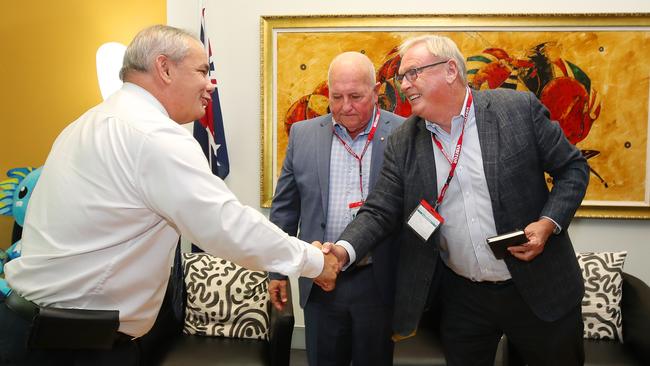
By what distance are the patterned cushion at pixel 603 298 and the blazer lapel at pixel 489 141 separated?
1.53 meters

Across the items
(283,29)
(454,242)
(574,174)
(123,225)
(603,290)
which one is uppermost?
(283,29)

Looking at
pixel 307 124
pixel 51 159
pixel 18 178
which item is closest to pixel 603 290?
pixel 307 124

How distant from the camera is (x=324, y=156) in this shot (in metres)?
2.50

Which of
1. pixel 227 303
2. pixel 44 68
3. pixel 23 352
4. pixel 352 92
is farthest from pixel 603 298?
pixel 44 68

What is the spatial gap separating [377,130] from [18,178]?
6.14 ft

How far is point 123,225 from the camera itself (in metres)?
1.63

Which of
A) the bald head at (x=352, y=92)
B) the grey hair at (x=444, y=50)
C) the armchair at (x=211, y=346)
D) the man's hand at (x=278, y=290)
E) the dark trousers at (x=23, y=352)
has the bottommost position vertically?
the armchair at (x=211, y=346)

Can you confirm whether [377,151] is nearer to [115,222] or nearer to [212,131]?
[115,222]

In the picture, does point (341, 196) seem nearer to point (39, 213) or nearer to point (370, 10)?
point (39, 213)

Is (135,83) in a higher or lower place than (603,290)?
higher

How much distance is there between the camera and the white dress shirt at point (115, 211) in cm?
159

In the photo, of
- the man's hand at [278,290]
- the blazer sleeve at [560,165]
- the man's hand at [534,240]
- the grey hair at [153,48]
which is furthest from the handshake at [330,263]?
the grey hair at [153,48]

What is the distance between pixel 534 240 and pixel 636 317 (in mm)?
1601

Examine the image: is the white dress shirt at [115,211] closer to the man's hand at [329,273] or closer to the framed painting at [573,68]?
the man's hand at [329,273]
